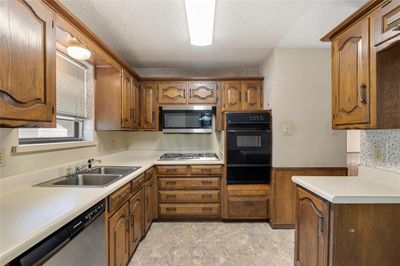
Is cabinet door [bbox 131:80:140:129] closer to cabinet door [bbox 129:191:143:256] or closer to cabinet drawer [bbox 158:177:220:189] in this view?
cabinet drawer [bbox 158:177:220:189]

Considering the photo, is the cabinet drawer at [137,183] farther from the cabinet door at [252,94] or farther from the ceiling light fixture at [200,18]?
the cabinet door at [252,94]

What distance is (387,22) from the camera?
1353 mm

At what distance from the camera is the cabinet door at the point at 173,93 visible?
11.6 ft

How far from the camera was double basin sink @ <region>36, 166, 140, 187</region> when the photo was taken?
1.82m

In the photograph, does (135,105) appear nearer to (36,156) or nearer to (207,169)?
(207,169)

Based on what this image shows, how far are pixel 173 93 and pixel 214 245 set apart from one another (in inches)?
86.5

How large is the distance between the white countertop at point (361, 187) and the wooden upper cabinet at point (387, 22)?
92 cm

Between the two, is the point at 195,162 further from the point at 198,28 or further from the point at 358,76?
the point at 358,76

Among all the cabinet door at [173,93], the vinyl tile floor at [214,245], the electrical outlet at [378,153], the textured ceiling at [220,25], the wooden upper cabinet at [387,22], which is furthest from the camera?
the cabinet door at [173,93]

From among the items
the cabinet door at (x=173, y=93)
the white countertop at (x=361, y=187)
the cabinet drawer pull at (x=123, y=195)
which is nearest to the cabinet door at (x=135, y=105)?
the cabinet door at (x=173, y=93)

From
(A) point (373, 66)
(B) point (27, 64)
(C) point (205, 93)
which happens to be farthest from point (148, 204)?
(A) point (373, 66)

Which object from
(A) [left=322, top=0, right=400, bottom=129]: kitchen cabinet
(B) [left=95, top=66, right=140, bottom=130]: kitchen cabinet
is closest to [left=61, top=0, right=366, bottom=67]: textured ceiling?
(B) [left=95, top=66, right=140, bottom=130]: kitchen cabinet

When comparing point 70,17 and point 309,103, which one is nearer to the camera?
point 70,17

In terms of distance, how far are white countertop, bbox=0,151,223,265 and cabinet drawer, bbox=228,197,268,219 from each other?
1.66 m
